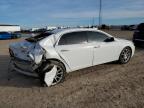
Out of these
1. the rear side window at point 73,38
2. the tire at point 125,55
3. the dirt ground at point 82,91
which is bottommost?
the dirt ground at point 82,91

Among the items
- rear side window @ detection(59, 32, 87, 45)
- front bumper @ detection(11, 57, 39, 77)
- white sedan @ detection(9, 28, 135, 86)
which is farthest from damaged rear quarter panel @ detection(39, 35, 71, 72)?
front bumper @ detection(11, 57, 39, 77)

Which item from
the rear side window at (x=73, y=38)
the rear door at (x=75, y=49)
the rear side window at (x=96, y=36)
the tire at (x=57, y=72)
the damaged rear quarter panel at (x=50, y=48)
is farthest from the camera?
the rear side window at (x=96, y=36)

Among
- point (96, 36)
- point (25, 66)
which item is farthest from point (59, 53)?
point (96, 36)

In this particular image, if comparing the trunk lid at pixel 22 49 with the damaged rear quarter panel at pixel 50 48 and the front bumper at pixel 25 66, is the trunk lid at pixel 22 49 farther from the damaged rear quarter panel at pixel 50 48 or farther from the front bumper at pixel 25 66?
the damaged rear quarter panel at pixel 50 48

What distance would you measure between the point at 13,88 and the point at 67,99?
1833 millimetres

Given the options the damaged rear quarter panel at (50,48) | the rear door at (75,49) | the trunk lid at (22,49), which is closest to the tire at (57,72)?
the damaged rear quarter panel at (50,48)

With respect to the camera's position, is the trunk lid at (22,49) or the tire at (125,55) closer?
the trunk lid at (22,49)

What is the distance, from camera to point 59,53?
20.3 feet

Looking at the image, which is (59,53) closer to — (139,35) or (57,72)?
(57,72)

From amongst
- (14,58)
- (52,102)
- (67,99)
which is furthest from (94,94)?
(14,58)

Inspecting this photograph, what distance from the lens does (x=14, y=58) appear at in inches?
261

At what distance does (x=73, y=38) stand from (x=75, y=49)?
402 millimetres

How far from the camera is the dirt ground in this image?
4703 mm

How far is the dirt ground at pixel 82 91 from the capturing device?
4.70 metres
